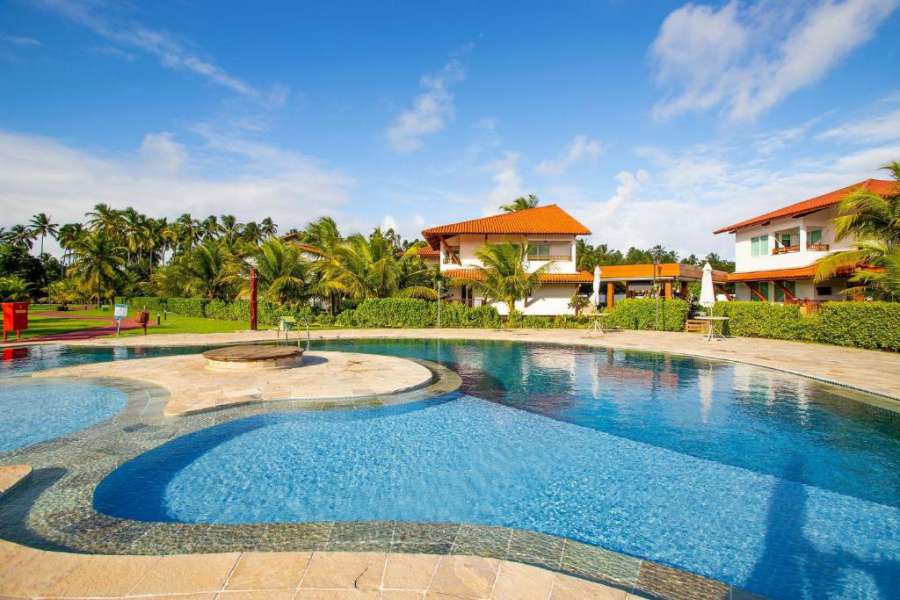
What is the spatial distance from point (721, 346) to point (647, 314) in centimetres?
719

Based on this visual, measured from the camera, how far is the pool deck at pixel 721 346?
36.9 ft

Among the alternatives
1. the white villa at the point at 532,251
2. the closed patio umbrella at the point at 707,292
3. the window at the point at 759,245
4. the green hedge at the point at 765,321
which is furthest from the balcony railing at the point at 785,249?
the white villa at the point at 532,251

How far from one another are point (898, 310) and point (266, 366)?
21.3 meters

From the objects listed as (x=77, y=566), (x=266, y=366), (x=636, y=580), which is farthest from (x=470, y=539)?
(x=266, y=366)

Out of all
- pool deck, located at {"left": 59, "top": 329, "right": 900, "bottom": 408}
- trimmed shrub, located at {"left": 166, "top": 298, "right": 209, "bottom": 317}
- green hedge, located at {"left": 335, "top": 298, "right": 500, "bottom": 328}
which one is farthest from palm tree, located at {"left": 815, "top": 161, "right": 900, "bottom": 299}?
trimmed shrub, located at {"left": 166, "top": 298, "right": 209, "bottom": 317}

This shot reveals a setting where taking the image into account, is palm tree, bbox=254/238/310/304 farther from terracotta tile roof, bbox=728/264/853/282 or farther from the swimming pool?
terracotta tile roof, bbox=728/264/853/282

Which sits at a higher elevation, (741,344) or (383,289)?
(383,289)

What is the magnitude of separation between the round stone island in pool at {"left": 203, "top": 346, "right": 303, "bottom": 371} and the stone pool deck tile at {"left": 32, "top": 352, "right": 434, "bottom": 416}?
0.69 ft

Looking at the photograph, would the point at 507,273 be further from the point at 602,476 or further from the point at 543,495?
the point at 543,495

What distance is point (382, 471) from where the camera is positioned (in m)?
5.85

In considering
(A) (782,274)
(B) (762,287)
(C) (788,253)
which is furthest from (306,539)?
(B) (762,287)

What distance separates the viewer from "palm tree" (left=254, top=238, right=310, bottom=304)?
85.8ft

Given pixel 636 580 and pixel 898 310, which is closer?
pixel 636 580

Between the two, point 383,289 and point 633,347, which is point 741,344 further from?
point 383,289
